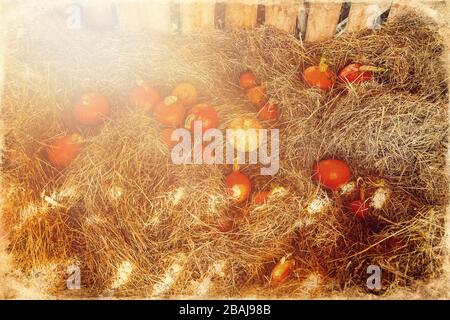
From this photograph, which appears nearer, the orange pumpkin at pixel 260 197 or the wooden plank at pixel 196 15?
the orange pumpkin at pixel 260 197

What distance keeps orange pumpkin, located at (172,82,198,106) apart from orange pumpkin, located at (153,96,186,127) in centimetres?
8

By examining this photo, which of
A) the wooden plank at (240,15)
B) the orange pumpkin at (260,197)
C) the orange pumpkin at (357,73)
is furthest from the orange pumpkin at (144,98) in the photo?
the orange pumpkin at (357,73)

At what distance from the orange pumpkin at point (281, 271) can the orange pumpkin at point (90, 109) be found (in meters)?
1.66

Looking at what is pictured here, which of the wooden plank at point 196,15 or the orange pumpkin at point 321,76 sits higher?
the wooden plank at point 196,15

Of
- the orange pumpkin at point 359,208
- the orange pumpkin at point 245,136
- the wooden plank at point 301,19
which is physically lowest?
the orange pumpkin at point 359,208

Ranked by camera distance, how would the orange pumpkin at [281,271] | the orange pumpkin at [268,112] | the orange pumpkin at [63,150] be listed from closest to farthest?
the orange pumpkin at [281,271] → the orange pumpkin at [63,150] → the orange pumpkin at [268,112]

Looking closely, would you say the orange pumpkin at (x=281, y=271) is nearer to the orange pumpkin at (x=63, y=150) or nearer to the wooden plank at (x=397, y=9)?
the orange pumpkin at (x=63, y=150)

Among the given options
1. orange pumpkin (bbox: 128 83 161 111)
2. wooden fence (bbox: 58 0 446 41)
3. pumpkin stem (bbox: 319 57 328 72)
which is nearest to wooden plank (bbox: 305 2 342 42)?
wooden fence (bbox: 58 0 446 41)

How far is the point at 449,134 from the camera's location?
9.78ft

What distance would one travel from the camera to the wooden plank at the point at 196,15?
3.08m
